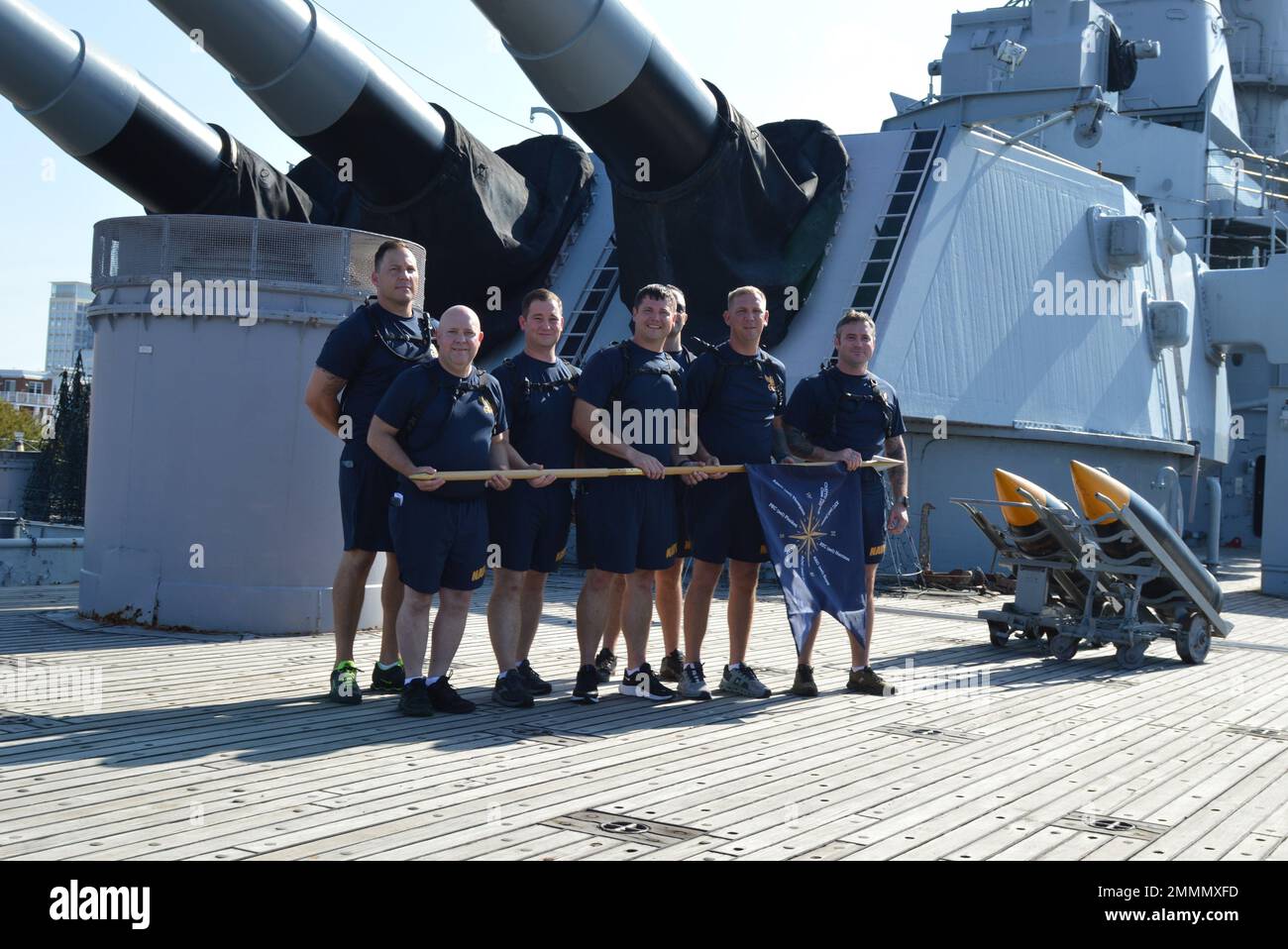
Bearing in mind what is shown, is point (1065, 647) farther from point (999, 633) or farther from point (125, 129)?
point (125, 129)

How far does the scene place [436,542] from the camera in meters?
5.00

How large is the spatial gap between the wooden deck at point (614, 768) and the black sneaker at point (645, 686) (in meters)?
0.08

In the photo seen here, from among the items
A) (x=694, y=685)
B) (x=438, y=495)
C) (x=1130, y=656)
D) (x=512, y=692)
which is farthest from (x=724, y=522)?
(x=1130, y=656)

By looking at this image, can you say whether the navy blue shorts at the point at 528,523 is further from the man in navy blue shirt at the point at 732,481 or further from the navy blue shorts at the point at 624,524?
the man in navy blue shirt at the point at 732,481

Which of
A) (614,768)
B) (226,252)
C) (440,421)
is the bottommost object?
(614,768)

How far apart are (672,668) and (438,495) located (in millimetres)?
1613

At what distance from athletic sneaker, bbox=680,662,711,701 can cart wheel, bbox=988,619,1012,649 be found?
3.06 metres

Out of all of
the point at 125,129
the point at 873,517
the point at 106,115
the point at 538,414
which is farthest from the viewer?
the point at 125,129

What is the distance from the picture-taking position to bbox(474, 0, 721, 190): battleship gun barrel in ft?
28.9

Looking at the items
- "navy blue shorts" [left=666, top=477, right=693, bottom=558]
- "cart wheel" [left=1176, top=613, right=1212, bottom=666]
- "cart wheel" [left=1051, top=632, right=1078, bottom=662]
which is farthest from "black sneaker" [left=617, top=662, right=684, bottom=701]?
"cart wheel" [left=1176, top=613, right=1212, bottom=666]

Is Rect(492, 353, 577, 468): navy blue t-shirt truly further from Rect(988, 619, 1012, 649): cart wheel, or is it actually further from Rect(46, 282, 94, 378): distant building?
Rect(46, 282, 94, 378): distant building

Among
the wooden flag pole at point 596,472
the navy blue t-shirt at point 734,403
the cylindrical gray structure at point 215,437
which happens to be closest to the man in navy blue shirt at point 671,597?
the navy blue t-shirt at point 734,403

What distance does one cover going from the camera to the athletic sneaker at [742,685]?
5.89m

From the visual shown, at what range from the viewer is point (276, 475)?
283 inches
